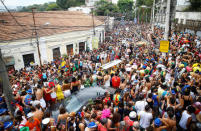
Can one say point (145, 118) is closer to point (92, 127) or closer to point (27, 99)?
point (92, 127)

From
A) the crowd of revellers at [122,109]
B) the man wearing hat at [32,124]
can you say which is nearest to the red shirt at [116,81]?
the crowd of revellers at [122,109]

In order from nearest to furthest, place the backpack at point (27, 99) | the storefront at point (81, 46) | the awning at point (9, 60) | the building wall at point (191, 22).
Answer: the backpack at point (27, 99) → the awning at point (9, 60) → the building wall at point (191, 22) → the storefront at point (81, 46)

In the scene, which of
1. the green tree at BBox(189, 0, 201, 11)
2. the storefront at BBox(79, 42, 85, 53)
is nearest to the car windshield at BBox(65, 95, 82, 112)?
the storefront at BBox(79, 42, 85, 53)

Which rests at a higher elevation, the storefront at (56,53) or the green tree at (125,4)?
the green tree at (125,4)

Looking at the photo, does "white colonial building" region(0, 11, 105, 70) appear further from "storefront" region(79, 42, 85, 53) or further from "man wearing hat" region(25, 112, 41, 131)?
"man wearing hat" region(25, 112, 41, 131)

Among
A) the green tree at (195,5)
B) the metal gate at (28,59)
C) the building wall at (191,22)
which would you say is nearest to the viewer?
the metal gate at (28,59)

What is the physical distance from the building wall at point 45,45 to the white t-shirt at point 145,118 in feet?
42.4

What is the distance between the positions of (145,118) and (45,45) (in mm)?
13538

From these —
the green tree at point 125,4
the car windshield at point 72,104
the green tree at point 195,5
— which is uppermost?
the green tree at point 125,4

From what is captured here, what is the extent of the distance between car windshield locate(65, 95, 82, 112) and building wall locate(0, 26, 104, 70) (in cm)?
1030

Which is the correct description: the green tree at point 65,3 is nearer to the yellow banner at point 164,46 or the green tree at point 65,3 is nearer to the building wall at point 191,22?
the building wall at point 191,22

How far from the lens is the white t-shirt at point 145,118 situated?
410 centimetres

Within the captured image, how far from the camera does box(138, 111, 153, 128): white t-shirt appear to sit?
4.10m

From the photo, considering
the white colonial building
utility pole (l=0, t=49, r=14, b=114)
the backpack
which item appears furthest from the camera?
the white colonial building
